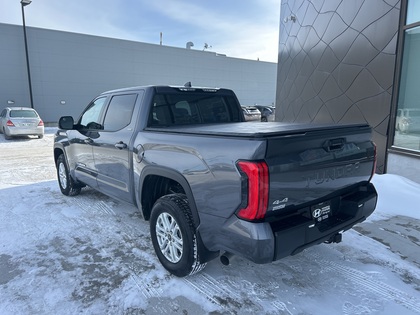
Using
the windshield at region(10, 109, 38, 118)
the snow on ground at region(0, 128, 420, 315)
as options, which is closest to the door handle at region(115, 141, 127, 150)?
the snow on ground at region(0, 128, 420, 315)

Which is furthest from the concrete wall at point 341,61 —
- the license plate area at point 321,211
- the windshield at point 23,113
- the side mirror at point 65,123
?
the windshield at point 23,113

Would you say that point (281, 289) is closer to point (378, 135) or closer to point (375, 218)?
point (375, 218)

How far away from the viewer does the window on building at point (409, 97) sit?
20.9 ft

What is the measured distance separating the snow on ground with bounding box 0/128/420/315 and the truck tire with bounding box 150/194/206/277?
165mm

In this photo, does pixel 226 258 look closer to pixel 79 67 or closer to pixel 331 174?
pixel 331 174

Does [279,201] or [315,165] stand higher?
[315,165]

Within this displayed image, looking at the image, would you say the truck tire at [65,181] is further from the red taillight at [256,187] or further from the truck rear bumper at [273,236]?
the red taillight at [256,187]

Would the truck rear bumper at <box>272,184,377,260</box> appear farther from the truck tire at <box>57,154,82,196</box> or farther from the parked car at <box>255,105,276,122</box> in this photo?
the parked car at <box>255,105,276,122</box>

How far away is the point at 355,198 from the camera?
2949mm

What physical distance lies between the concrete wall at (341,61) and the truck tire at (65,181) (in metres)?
5.05

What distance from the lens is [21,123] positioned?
543 inches

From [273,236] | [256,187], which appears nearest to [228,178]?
[256,187]

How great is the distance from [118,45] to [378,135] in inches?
796

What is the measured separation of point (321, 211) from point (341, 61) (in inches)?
270
